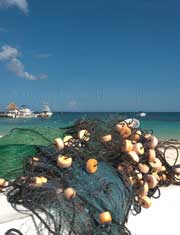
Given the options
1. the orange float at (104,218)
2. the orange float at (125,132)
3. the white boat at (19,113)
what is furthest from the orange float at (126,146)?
the white boat at (19,113)

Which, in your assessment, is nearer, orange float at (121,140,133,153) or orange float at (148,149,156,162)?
orange float at (121,140,133,153)

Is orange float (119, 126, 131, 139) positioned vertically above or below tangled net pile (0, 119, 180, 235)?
above

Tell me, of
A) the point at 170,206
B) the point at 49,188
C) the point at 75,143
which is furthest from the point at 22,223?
the point at 170,206

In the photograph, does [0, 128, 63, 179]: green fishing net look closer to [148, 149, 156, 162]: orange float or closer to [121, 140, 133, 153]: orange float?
[121, 140, 133, 153]: orange float

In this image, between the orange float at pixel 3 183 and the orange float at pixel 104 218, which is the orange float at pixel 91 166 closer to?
the orange float at pixel 104 218

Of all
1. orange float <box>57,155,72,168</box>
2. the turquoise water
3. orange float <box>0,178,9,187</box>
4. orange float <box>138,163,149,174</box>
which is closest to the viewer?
orange float <box>57,155,72,168</box>

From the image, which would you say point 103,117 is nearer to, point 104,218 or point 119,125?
point 119,125

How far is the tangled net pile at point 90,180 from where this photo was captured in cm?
202

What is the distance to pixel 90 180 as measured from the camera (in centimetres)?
218

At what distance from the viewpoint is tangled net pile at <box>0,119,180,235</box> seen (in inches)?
79.4

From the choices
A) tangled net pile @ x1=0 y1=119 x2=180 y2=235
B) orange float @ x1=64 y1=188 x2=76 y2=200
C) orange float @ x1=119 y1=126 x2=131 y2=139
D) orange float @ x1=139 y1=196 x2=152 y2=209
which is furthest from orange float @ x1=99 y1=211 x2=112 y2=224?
orange float @ x1=119 y1=126 x2=131 y2=139

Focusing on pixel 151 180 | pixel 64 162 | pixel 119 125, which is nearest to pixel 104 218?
pixel 64 162

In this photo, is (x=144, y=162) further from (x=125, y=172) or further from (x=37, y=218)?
(x=37, y=218)

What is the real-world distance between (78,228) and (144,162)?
771 millimetres
